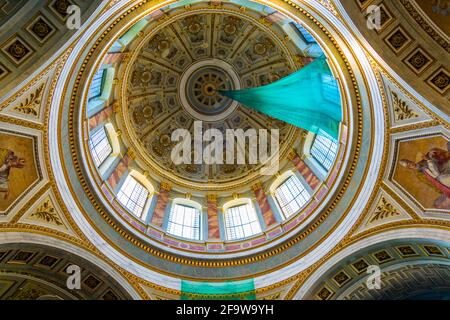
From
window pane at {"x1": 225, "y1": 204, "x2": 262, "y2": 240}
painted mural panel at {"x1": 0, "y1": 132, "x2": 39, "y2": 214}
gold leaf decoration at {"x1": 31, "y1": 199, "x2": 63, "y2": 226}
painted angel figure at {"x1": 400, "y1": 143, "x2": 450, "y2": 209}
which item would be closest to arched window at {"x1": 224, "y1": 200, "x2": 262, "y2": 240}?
window pane at {"x1": 225, "y1": 204, "x2": 262, "y2": 240}

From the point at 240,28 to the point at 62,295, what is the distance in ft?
55.3

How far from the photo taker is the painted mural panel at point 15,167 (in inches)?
502

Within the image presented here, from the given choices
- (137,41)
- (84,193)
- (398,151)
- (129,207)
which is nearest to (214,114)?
(137,41)

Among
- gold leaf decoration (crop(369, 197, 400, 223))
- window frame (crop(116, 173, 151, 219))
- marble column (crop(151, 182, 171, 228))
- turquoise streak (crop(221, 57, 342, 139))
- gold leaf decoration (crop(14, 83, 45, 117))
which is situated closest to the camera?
gold leaf decoration (crop(14, 83, 45, 117))

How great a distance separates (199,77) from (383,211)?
15743mm

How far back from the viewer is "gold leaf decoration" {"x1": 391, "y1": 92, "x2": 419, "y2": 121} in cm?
1321

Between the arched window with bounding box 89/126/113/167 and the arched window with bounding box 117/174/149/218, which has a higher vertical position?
the arched window with bounding box 89/126/113/167

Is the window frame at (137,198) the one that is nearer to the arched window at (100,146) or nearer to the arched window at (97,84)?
the arched window at (100,146)

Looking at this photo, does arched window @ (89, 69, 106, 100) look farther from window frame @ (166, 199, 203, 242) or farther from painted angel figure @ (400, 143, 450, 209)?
painted angel figure @ (400, 143, 450, 209)

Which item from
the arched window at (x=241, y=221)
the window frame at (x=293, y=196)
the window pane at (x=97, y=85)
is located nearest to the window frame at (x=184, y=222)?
the arched window at (x=241, y=221)

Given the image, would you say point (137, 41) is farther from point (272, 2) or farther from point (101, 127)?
point (272, 2)

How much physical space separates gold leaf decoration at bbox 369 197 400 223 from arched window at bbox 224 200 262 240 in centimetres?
619

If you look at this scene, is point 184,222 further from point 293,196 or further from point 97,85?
point 97,85

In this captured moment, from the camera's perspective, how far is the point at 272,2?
568 inches
